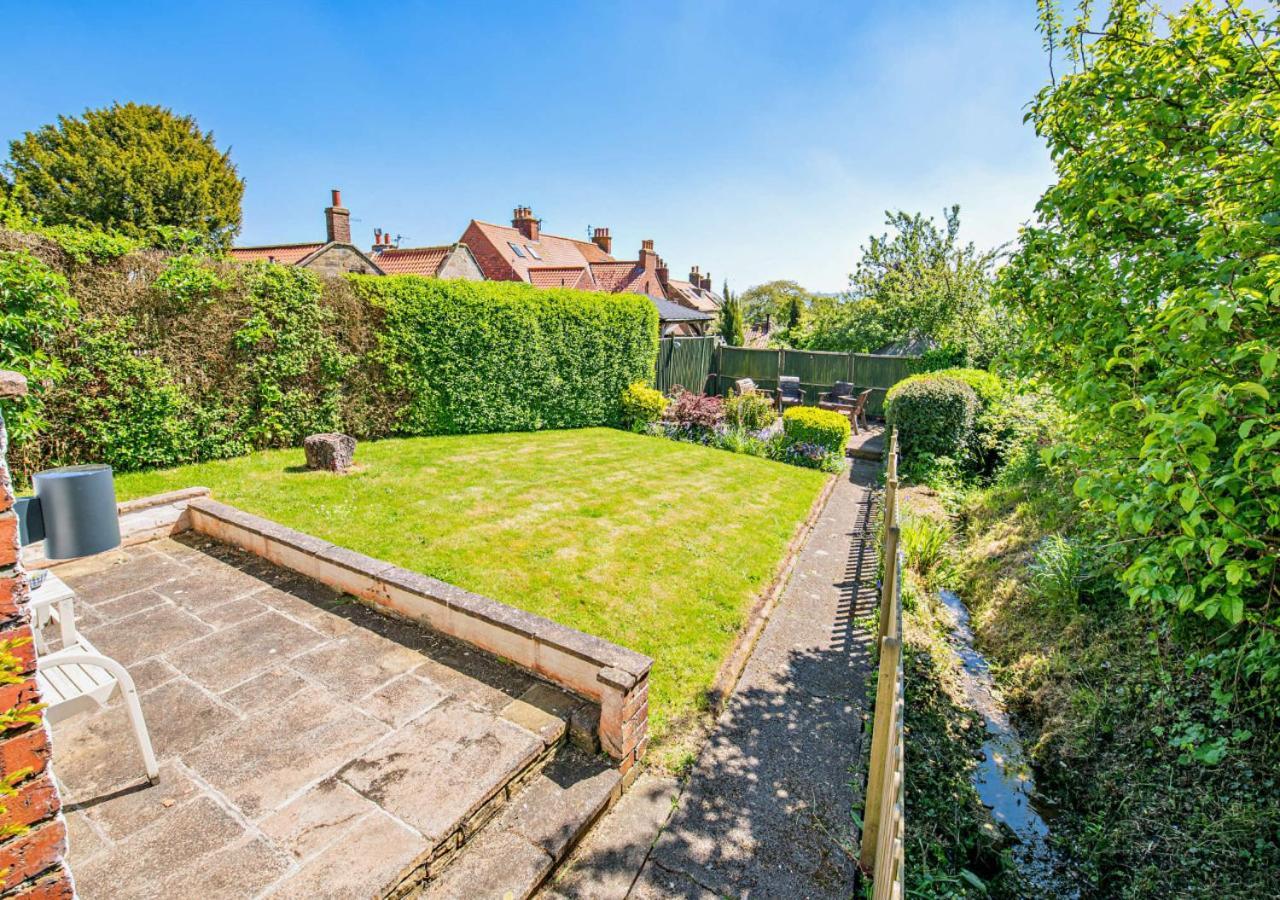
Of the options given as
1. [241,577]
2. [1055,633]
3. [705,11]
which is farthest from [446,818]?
[705,11]

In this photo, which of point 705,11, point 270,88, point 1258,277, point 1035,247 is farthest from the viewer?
point 270,88

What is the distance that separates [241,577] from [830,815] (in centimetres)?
457

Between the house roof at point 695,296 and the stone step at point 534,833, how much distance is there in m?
32.7

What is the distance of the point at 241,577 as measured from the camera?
175 inches

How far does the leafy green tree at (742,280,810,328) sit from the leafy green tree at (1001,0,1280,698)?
39.2 metres

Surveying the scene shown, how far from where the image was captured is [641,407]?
12.6m

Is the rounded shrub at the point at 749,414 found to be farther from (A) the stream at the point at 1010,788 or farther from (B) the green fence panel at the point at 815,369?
(A) the stream at the point at 1010,788

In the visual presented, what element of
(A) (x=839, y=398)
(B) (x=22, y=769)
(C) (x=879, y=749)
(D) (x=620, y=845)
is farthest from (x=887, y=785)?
(A) (x=839, y=398)

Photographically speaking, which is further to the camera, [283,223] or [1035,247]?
[283,223]

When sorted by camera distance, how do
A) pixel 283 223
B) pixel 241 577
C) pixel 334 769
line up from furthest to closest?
pixel 283 223 → pixel 241 577 → pixel 334 769

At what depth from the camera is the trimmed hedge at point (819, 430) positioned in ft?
33.6

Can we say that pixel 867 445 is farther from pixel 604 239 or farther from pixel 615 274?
pixel 604 239

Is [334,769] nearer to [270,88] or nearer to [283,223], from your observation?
[270,88]

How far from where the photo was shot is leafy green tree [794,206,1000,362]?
1516 cm
